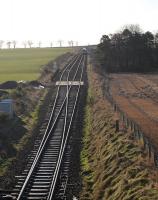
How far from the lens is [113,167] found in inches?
985

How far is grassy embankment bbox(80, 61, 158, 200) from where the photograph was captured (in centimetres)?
2098

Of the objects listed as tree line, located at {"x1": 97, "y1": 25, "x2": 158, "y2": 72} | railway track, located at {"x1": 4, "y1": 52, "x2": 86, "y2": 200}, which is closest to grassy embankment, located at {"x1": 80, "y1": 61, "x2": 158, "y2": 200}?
railway track, located at {"x1": 4, "y1": 52, "x2": 86, "y2": 200}


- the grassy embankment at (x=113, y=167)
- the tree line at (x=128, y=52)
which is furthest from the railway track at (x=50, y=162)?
the tree line at (x=128, y=52)

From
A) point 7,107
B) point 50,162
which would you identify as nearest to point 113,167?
point 50,162

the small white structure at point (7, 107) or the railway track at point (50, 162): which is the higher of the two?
the small white structure at point (7, 107)

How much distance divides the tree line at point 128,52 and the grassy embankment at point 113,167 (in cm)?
7084

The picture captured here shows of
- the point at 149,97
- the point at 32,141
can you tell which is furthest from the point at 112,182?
the point at 149,97

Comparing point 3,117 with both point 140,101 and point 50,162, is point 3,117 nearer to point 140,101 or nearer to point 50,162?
point 50,162

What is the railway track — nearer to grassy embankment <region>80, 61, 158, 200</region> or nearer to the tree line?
grassy embankment <region>80, 61, 158, 200</region>

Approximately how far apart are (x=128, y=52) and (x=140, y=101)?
181 ft

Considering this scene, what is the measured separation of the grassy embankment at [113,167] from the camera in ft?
68.8

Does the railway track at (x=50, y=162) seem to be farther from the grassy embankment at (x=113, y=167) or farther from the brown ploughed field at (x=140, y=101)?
the brown ploughed field at (x=140, y=101)

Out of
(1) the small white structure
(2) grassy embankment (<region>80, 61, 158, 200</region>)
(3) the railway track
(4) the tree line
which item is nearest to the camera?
(2) grassy embankment (<region>80, 61, 158, 200</region>)

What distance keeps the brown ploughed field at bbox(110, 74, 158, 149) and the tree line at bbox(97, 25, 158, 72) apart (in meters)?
22.6
